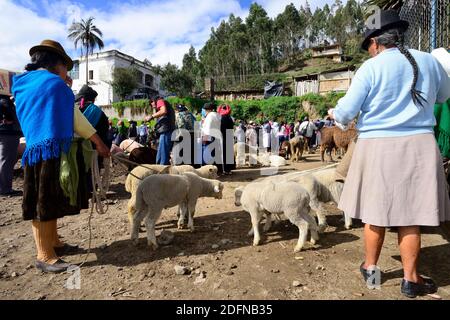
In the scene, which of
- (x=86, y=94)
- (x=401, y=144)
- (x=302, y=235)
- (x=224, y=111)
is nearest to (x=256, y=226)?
(x=302, y=235)

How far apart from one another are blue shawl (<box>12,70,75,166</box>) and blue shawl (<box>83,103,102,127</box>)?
181cm

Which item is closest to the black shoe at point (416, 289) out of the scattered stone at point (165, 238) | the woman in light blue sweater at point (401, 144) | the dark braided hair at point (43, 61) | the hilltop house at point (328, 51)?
the woman in light blue sweater at point (401, 144)

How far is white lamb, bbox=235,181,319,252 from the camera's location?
145 inches

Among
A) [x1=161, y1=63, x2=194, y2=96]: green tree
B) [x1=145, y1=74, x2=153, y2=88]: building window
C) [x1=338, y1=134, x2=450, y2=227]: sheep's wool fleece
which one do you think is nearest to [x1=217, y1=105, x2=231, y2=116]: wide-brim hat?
[x1=338, y1=134, x2=450, y2=227]: sheep's wool fleece

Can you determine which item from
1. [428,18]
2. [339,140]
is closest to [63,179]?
[428,18]

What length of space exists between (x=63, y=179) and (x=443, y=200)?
Result: 11.6ft

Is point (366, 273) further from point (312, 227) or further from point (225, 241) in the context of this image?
point (225, 241)

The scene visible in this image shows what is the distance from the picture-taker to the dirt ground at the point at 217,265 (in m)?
→ 2.81

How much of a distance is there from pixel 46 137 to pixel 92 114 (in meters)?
2.08

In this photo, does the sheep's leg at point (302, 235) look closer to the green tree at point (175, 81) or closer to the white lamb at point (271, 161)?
the white lamb at point (271, 161)

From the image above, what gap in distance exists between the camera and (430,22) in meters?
4.54

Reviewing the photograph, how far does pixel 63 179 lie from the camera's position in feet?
10.5

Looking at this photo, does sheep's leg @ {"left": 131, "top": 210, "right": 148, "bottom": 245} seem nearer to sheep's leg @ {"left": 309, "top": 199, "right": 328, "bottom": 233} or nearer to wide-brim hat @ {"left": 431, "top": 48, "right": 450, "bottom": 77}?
sheep's leg @ {"left": 309, "top": 199, "right": 328, "bottom": 233}

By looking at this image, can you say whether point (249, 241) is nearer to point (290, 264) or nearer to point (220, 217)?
point (290, 264)
